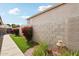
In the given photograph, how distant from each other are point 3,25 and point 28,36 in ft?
1.21

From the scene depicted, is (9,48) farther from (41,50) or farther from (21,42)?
(41,50)

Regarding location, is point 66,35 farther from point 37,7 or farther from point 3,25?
point 3,25

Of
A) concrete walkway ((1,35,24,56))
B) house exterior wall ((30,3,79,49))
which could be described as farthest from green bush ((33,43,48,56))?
concrete walkway ((1,35,24,56))

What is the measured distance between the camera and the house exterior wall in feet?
10.1

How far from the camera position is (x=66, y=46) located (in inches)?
122

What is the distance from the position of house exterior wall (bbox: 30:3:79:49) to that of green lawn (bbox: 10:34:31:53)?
0.48ft

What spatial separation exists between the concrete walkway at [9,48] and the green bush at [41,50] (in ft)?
0.62

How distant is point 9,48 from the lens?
10.3ft

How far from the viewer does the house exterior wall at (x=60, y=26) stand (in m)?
3.07

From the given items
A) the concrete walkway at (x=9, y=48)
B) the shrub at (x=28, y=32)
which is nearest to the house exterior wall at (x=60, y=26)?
the shrub at (x=28, y=32)

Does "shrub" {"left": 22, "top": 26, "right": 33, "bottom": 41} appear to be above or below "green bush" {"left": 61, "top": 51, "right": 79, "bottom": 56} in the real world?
above

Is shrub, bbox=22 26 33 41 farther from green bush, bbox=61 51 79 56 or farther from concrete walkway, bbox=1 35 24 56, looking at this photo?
green bush, bbox=61 51 79 56

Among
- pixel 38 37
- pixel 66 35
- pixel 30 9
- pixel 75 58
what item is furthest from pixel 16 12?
pixel 75 58

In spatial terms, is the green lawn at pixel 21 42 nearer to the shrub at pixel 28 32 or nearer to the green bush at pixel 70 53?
the shrub at pixel 28 32
